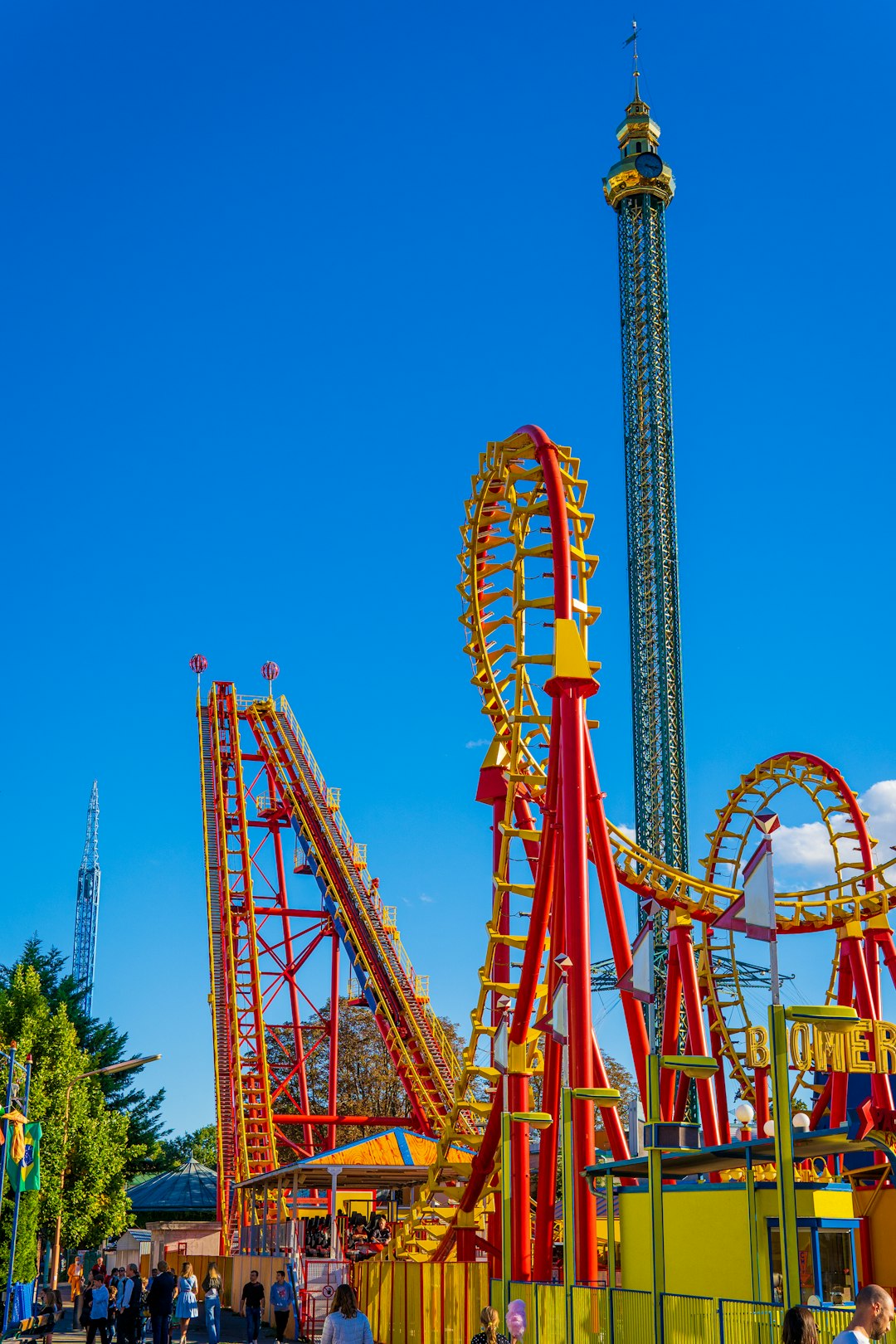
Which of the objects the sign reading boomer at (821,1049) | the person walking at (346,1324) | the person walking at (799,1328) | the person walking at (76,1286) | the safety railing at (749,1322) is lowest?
the person walking at (76,1286)

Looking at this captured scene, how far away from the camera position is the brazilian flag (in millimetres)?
21703

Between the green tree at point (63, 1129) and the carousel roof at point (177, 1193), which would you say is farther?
the carousel roof at point (177, 1193)

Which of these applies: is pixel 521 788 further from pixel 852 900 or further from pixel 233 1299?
pixel 233 1299

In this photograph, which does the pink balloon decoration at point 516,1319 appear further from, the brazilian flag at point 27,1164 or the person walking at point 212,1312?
the brazilian flag at point 27,1164

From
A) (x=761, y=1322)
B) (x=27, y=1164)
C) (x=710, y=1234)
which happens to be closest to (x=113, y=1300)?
(x=27, y=1164)

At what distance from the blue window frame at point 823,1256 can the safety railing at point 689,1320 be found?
2.25 ft

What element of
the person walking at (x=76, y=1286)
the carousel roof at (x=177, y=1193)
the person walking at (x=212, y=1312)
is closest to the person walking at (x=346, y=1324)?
the person walking at (x=212, y=1312)

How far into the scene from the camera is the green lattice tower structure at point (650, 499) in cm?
5397

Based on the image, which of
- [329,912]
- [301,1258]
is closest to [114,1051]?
[329,912]

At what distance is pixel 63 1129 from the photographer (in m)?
35.4

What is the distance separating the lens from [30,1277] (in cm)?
2558

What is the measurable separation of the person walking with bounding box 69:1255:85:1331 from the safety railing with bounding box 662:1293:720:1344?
65.9ft

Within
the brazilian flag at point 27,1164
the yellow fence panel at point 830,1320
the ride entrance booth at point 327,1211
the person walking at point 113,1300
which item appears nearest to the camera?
the yellow fence panel at point 830,1320

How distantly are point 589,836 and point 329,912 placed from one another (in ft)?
65.3
